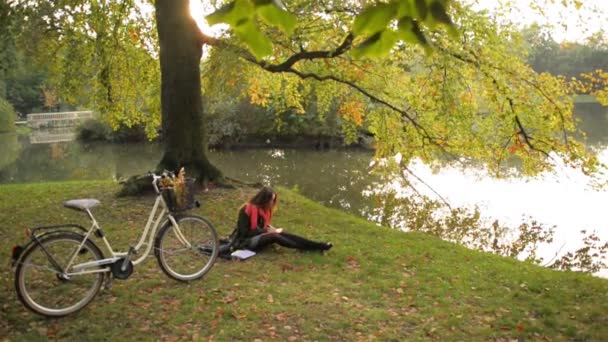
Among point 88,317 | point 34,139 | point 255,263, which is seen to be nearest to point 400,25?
point 88,317

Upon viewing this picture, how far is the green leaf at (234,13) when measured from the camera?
140 cm

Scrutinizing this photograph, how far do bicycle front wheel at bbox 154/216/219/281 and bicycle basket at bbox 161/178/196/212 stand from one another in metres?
0.16

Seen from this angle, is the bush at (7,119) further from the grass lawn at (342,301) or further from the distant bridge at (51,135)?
the grass lawn at (342,301)

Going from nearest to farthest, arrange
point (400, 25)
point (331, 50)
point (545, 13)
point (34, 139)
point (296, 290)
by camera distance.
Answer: point (400, 25)
point (296, 290)
point (545, 13)
point (331, 50)
point (34, 139)

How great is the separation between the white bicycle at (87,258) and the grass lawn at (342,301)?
7.2 inches

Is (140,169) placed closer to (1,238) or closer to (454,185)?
(454,185)

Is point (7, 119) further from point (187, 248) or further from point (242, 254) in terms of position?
point (187, 248)

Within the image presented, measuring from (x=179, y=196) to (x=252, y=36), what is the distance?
13.8 feet

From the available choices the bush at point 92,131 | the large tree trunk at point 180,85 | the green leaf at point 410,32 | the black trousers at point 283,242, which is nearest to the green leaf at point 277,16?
the green leaf at point 410,32

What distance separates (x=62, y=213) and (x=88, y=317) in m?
5.04

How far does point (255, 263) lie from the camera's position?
6.58 meters

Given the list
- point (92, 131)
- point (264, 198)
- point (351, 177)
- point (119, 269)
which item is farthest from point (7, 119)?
point (119, 269)

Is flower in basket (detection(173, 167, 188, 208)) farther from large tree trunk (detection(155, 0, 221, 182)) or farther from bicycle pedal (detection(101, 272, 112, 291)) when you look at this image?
large tree trunk (detection(155, 0, 221, 182))

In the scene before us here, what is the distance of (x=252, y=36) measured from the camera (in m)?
1.46
